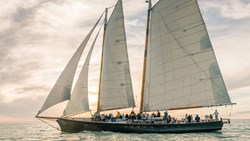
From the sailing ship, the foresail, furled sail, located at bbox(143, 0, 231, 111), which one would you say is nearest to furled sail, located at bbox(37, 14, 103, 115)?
the sailing ship

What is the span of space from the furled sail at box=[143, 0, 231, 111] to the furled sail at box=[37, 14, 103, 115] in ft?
30.1

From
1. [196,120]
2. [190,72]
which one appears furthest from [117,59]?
[196,120]

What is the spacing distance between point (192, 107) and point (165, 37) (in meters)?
9.06

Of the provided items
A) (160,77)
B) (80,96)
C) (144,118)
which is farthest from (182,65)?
(80,96)

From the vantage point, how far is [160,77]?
42.4 m

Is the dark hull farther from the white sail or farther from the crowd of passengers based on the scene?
the white sail

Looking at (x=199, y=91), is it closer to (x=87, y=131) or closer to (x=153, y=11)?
(x=153, y=11)

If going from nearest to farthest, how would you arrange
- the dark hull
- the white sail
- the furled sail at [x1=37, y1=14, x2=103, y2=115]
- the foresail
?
the dark hull < the furled sail at [x1=37, y1=14, x2=103, y2=115] < the foresail < the white sail

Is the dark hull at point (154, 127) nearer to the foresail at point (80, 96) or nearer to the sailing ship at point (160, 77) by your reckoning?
the sailing ship at point (160, 77)

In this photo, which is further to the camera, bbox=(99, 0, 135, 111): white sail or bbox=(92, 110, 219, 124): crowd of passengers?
bbox=(99, 0, 135, 111): white sail

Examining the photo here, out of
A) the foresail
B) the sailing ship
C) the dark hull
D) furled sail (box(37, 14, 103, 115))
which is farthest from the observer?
the foresail

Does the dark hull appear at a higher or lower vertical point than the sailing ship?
lower

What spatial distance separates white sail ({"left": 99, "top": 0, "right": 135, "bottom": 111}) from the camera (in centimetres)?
4438

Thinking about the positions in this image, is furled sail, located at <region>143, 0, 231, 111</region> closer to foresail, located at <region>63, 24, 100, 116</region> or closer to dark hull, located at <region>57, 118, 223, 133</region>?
dark hull, located at <region>57, 118, 223, 133</region>
